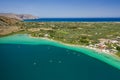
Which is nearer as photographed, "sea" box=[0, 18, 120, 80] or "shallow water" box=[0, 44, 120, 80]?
"shallow water" box=[0, 44, 120, 80]

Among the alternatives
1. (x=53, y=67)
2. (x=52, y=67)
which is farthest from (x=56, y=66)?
(x=52, y=67)

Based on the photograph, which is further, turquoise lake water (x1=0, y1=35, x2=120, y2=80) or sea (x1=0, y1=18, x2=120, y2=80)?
sea (x1=0, y1=18, x2=120, y2=80)

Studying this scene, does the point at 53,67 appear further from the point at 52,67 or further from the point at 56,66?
the point at 56,66

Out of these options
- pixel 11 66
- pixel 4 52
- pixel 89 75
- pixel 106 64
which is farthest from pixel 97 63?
pixel 4 52

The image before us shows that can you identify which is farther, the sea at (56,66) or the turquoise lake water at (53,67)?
the sea at (56,66)

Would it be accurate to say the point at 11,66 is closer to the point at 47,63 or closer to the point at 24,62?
the point at 24,62
